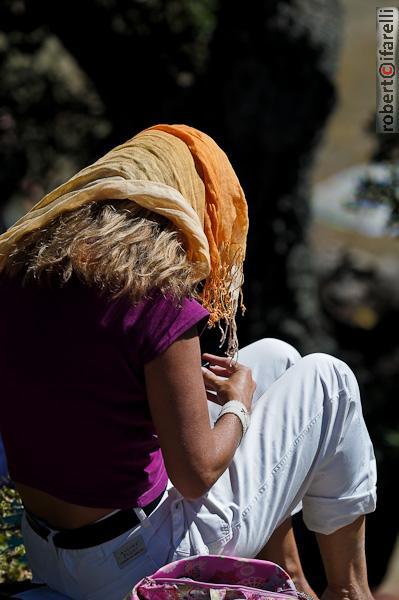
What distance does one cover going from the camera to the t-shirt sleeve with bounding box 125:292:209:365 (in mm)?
1938

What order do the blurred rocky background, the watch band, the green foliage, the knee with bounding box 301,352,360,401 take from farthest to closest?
the blurred rocky background
the green foliage
the knee with bounding box 301,352,360,401
the watch band

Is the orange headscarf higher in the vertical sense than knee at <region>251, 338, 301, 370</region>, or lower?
higher

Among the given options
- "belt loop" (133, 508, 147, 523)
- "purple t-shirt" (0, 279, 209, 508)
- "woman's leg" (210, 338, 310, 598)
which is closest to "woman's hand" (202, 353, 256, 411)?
"woman's leg" (210, 338, 310, 598)

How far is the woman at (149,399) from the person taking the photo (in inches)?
77.4

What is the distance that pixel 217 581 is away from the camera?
6.82 ft

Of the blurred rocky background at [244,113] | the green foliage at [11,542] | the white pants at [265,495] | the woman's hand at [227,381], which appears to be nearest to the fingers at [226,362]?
the woman's hand at [227,381]

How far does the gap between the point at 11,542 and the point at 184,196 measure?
115cm

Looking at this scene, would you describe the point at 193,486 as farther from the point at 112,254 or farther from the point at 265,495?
the point at 112,254

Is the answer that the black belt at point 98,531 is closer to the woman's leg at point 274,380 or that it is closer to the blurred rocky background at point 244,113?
the woman's leg at point 274,380

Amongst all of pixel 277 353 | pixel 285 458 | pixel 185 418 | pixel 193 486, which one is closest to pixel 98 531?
pixel 193 486

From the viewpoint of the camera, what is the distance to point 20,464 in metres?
2.16

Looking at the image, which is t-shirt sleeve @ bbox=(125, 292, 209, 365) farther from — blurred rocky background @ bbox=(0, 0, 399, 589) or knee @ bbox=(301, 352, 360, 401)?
blurred rocky background @ bbox=(0, 0, 399, 589)

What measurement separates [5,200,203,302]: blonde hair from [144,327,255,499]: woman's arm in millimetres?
134

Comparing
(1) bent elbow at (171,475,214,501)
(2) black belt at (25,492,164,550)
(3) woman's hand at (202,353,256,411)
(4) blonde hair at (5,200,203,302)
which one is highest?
(4) blonde hair at (5,200,203,302)
